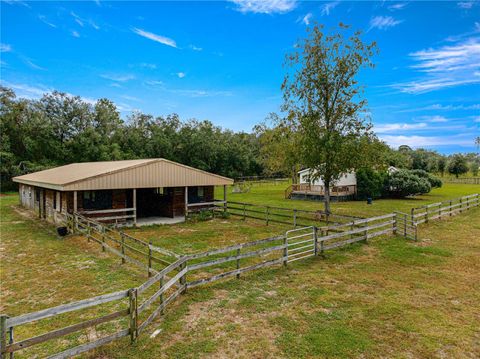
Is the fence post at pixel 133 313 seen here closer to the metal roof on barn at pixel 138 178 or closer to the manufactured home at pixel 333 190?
the metal roof on barn at pixel 138 178

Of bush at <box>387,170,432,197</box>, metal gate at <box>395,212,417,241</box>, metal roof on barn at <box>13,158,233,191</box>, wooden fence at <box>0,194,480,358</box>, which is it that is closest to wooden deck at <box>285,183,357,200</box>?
bush at <box>387,170,432,197</box>

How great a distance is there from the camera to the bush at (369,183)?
30.4m

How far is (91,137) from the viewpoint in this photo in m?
44.9

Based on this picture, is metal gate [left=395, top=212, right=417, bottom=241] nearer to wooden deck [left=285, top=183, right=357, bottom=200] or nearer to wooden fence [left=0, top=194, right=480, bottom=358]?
wooden fence [left=0, top=194, right=480, bottom=358]

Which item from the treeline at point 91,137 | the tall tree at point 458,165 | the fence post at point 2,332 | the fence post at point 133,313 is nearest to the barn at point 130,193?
the fence post at point 133,313

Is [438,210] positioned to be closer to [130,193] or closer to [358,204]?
[358,204]

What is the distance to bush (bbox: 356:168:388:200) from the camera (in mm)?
30406

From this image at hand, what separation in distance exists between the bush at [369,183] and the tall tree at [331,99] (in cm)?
1282

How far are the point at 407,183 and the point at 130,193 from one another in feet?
83.5

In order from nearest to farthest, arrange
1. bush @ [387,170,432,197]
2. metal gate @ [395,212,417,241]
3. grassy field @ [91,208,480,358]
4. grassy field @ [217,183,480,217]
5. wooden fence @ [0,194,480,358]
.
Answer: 1. wooden fence @ [0,194,480,358]
2. grassy field @ [91,208,480,358]
3. metal gate @ [395,212,417,241]
4. grassy field @ [217,183,480,217]
5. bush @ [387,170,432,197]

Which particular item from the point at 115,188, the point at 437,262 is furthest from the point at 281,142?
the point at 437,262

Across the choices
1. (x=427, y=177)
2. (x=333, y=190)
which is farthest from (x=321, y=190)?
(x=427, y=177)

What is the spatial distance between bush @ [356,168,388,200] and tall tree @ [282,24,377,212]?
12820mm

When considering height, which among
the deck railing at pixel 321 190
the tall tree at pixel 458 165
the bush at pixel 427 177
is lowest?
the deck railing at pixel 321 190
